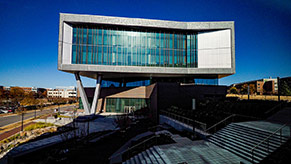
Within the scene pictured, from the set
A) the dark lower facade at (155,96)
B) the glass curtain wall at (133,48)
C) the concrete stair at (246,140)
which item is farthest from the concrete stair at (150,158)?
the glass curtain wall at (133,48)

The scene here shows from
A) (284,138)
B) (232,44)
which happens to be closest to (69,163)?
(284,138)

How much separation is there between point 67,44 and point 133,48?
46.1 ft

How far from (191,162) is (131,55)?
26662mm

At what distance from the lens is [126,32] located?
32562mm

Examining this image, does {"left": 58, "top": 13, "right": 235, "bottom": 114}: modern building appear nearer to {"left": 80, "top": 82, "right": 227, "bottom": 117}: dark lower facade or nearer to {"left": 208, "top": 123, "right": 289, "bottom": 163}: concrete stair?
{"left": 80, "top": 82, "right": 227, "bottom": 117}: dark lower facade

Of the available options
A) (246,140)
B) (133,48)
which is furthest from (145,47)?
(246,140)

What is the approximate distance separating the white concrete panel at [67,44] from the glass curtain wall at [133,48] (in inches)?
30.2

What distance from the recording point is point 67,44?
3011cm

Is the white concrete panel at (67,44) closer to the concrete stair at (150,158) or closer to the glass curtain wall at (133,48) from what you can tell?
the glass curtain wall at (133,48)

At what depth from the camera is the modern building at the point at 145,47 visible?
3045cm

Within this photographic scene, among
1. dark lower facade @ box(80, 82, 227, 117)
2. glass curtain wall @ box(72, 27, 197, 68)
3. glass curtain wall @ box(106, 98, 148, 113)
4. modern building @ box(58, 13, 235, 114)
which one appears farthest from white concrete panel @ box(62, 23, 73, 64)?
glass curtain wall @ box(106, 98, 148, 113)

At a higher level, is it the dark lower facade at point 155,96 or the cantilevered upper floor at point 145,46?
the cantilevered upper floor at point 145,46

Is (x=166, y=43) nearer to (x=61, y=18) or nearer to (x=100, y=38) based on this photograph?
(x=100, y=38)

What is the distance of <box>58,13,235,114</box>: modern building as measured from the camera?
30.5 m
